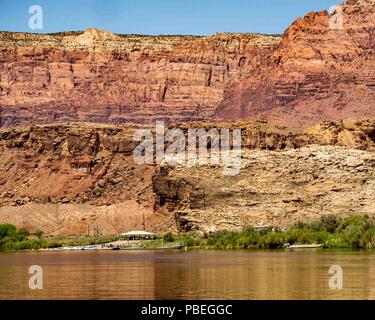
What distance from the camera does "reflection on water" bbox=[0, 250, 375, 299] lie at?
70.9 m

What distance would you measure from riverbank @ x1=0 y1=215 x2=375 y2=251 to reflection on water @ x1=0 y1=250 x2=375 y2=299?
17694 millimetres

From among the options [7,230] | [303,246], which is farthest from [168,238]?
[7,230]

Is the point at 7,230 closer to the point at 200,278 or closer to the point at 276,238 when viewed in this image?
the point at 276,238

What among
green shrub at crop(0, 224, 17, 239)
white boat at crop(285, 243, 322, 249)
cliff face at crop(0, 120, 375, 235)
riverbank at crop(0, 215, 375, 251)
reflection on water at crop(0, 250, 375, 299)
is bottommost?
reflection on water at crop(0, 250, 375, 299)

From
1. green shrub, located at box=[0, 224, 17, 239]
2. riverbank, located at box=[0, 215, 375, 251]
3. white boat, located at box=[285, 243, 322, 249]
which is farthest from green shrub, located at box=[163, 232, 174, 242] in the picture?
green shrub, located at box=[0, 224, 17, 239]

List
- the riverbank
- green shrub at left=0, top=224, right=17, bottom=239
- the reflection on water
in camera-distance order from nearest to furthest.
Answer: the reflection on water → the riverbank → green shrub at left=0, top=224, right=17, bottom=239

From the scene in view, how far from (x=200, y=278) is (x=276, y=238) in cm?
5631

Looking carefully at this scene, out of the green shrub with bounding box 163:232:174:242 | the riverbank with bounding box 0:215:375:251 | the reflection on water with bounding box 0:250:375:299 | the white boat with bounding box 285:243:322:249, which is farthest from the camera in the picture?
the green shrub with bounding box 163:232:174:242

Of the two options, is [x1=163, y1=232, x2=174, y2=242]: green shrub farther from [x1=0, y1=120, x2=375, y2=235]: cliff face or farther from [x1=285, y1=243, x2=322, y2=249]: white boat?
[x1=285, y1=243, x2=322, y2=249]: white boat

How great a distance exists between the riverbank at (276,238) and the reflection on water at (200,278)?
1769 centimetres

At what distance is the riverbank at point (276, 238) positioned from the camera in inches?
5118

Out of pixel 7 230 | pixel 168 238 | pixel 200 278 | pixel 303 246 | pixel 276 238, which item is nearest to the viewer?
pixel 200 278

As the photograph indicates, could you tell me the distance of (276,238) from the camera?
137625mm
